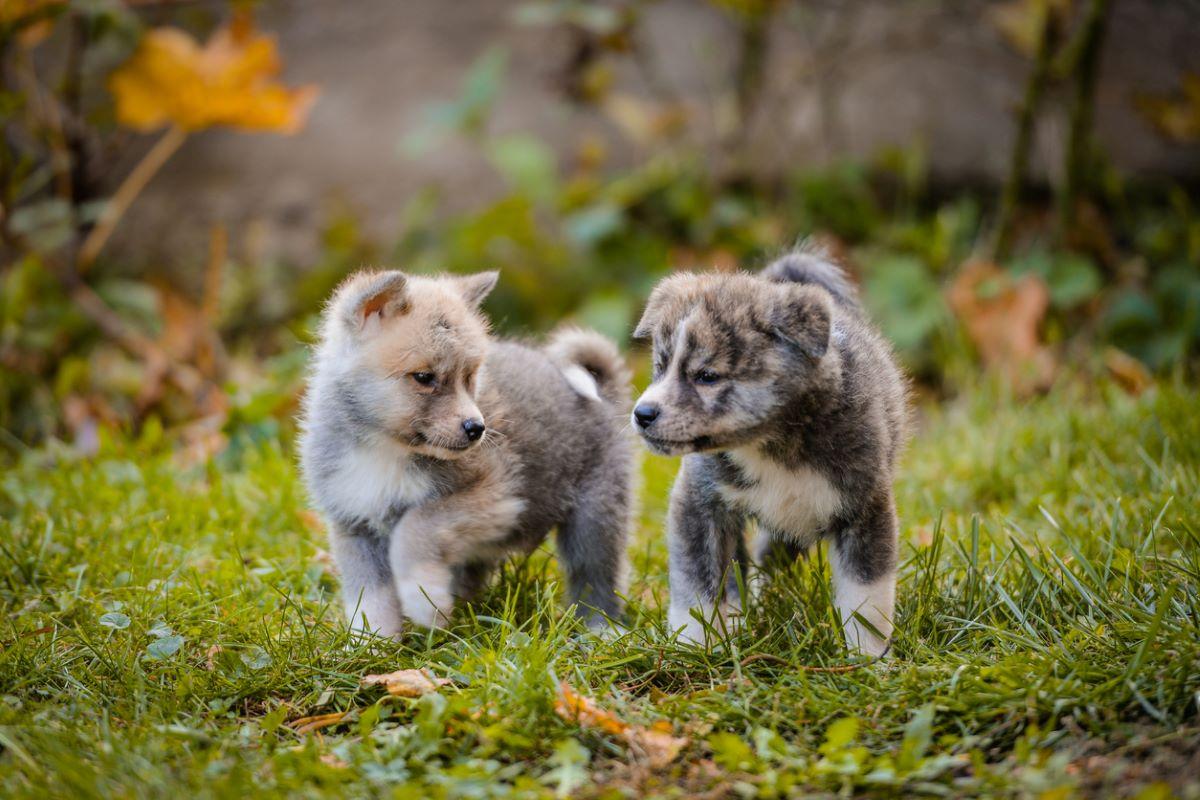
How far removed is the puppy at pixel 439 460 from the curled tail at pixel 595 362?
148mm

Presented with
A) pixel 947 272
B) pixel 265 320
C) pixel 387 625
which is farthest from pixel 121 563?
pixel 947 272

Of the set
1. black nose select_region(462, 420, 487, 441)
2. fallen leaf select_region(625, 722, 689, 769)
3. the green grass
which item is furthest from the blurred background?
fallen leaf select_region(625, 722, 689, 769)

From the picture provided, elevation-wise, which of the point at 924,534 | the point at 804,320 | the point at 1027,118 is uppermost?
the point at 804,320

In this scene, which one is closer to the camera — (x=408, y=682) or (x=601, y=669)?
(x=408, y=682)

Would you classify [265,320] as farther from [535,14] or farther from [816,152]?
[816,152]

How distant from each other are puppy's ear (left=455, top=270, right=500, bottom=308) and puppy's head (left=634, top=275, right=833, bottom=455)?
3.05 feet

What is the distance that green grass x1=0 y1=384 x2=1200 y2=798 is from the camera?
108 inches

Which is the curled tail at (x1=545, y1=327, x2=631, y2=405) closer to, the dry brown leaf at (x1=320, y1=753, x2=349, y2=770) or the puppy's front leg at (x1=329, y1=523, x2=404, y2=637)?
the puppy's front leg at (x1=329, y1=523, x2=404, y2=637)

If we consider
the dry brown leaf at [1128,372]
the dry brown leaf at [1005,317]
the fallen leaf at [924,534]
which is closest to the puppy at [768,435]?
the fallen leaf at [924,534]

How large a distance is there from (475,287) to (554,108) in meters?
4.74

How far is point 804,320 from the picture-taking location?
3250mm

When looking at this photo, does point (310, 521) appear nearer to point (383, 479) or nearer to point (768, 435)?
point (383, 479)

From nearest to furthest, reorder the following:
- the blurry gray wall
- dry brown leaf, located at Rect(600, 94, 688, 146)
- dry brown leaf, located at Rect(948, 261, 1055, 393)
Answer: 1. dry brown leaf, located at Rect(948, 261, 1055, 393)
2. dry brown leaf, located at Rect(600, 94, 688, 146)
3. the blurry gray wall


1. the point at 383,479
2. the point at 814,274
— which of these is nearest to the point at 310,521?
the point at 383,479
